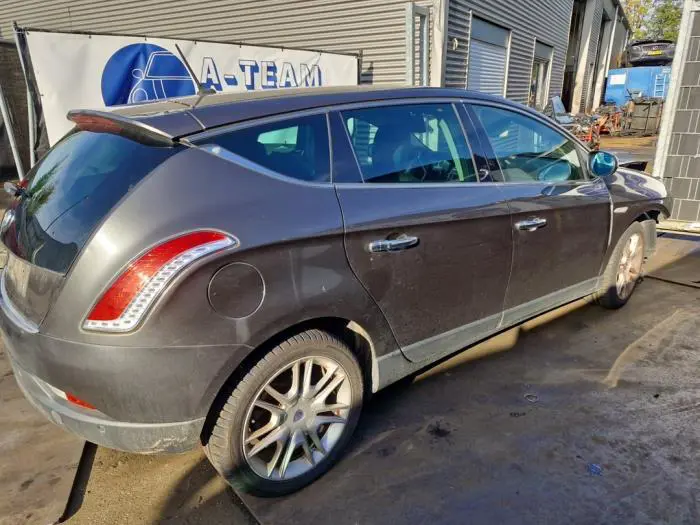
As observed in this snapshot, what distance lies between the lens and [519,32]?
1170cm

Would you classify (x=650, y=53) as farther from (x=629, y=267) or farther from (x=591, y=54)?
(x=629, y=267)

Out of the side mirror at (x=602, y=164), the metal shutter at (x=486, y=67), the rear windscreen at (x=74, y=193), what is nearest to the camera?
the rear windscreen at (x=74, y=193)

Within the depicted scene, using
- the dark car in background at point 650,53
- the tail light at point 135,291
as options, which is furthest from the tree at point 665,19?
the tail light at point 135,291

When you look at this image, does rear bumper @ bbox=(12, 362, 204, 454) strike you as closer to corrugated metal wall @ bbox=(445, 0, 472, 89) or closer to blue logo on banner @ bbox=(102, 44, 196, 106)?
blue logo on banner @ bbox=(102, 44, 196, 106)

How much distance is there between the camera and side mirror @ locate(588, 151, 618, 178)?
3414mm

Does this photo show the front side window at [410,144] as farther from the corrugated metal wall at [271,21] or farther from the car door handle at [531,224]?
the corrugated metal wall at [271,21]

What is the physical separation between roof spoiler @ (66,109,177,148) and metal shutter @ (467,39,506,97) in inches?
318

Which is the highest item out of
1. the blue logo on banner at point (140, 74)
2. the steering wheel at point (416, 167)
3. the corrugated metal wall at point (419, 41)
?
the corrugated metal wall at point (419, 41)

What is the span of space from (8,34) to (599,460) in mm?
16610

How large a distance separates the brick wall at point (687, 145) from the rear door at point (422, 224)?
4.43 metres

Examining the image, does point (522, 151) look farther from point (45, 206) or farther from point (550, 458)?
point (45, 206)

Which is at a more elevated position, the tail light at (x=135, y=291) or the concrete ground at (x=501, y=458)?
the tail light at (x=135, y=291)

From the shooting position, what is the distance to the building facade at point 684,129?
5.46 metres

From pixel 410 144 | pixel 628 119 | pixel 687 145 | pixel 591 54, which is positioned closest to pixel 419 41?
pixel 687 145
